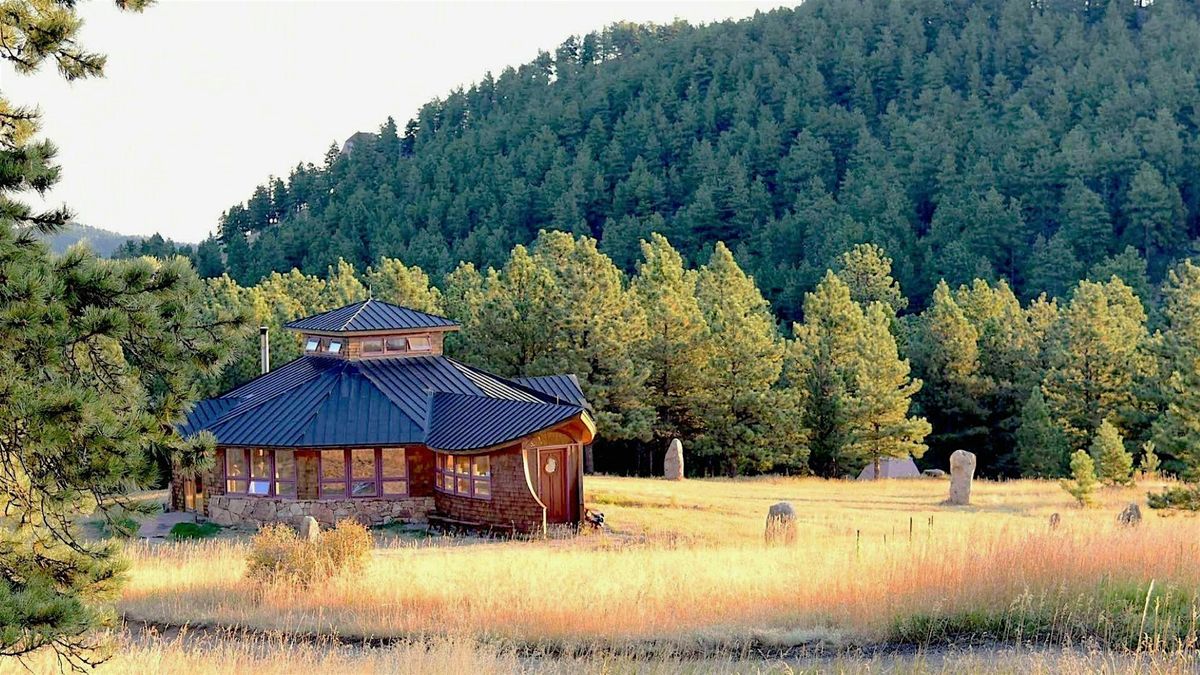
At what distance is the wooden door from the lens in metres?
24.0

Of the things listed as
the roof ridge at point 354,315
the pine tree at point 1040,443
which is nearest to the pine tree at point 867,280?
the pine tree at point 1040,443

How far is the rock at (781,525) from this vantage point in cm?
1856

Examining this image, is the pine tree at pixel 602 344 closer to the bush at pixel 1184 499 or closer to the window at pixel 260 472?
the window at pixel 260 472

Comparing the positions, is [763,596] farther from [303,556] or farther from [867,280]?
[867,280]

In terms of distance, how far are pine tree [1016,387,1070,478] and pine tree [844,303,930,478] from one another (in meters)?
4.29

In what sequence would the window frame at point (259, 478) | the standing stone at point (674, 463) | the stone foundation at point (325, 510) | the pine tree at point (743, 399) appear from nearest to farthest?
1. the stone foundation at point (325, 510)
2. the window frame at point (259, 478)
3. the standing stone at point (674, 463)
4. the pine tree at point (743, 399)

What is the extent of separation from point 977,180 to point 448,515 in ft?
261

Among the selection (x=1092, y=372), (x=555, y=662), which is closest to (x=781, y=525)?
(x=555, y=662)

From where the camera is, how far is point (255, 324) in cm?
714

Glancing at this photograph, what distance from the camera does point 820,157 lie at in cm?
10944

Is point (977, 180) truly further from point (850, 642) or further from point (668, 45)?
point (850, 642)

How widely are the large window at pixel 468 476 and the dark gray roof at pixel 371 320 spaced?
14.3 ft

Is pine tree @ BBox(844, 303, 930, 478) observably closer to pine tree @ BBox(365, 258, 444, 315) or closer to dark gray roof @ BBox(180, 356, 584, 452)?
pine tree @ BBox(365, 258, 444, 315)

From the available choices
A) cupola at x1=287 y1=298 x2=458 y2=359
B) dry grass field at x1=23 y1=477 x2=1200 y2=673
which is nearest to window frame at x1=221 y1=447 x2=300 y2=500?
cupola at x1=287 y1=298 x2=458 y2=359
